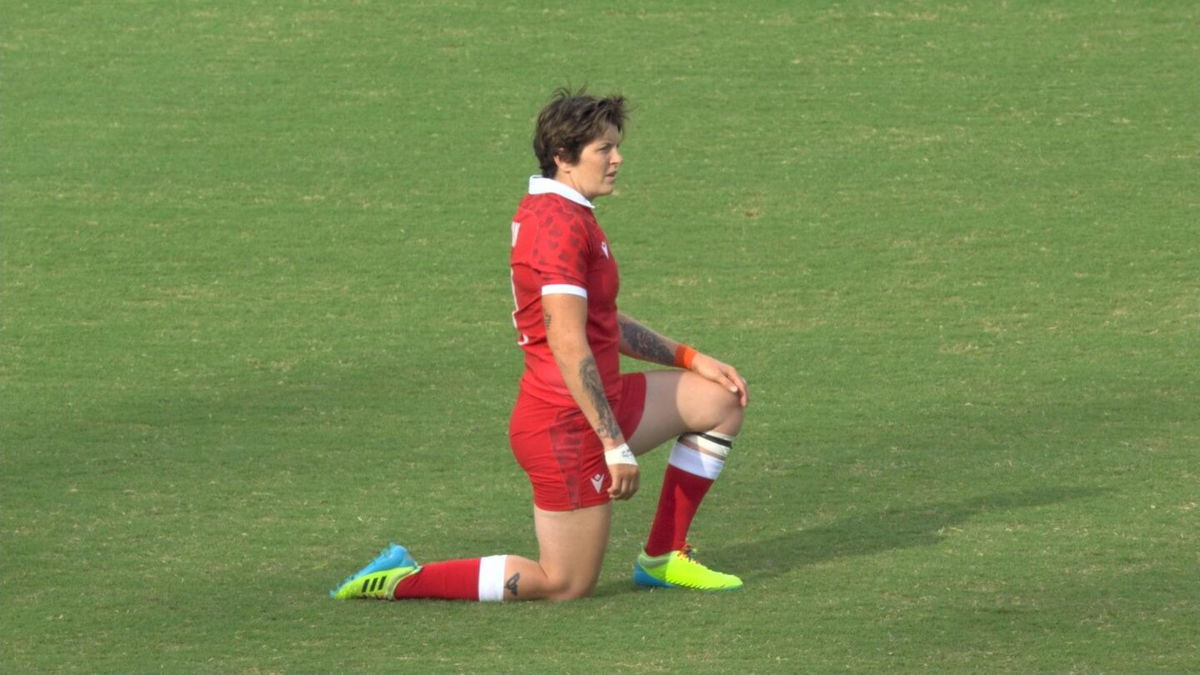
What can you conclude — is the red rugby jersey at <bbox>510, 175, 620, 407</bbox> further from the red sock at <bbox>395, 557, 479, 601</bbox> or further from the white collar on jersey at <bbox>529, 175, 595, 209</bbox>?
the red sock at <bbox>395, 557, 479, 601</bbox>

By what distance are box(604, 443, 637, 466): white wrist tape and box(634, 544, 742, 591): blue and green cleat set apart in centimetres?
46

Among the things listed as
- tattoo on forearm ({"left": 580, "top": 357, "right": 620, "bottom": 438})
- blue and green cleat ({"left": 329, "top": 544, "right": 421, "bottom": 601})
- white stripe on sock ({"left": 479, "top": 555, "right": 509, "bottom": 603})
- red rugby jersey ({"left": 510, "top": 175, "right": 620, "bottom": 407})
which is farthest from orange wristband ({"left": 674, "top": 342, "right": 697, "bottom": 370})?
blue and green cleat ({"left": 329, "top": 544, "right": 421, "bottom": 601})

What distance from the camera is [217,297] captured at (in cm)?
905

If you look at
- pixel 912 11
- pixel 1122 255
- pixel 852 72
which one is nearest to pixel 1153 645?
pixel 1122 255

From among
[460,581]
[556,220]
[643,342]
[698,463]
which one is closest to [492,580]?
[460,581]

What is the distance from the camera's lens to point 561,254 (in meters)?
4.96

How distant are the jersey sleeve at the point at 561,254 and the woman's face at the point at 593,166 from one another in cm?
14

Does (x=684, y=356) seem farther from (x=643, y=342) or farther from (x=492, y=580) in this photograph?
(x=492, y=580)

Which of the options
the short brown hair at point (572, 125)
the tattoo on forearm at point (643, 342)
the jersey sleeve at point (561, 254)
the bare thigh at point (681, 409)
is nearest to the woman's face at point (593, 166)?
the short brown hair at point (572, 125)

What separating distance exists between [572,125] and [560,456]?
0.88 m

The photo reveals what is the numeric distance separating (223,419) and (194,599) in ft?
6.94

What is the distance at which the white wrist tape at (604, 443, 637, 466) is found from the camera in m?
4.93

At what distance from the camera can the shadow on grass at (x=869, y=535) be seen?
18.3ft

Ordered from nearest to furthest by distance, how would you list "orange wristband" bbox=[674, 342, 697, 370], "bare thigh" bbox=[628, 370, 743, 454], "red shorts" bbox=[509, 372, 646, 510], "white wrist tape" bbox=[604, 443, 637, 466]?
"white wrist tape" bbox=[604, 443, 637, 466]
"red shorts" bbox=[509, 372, 646, 510]
"bare thigh" bbox=[628, 370, 743, 454]
"orange wristband" bbox=[674, 342, 697, 370]
